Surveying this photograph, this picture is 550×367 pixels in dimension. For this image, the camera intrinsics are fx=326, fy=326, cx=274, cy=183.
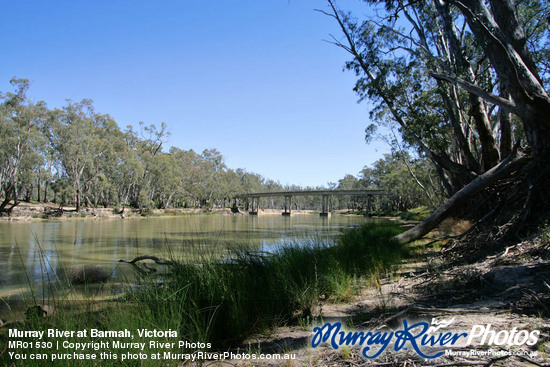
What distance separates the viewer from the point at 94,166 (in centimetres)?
4391

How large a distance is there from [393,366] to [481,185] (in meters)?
6.70

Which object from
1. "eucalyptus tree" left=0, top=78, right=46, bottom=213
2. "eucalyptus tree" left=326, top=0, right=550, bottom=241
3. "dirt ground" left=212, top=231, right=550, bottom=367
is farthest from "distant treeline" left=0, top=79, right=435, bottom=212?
"dirt ground" left=212, top=231, right=550, bottom=367

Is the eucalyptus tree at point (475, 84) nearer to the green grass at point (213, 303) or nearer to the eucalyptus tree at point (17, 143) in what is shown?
the green grass at point (213, 303)

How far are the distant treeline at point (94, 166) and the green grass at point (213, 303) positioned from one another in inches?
824

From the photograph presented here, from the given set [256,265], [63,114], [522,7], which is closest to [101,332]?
[256,265]

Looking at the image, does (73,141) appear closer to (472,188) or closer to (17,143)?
(17,143)

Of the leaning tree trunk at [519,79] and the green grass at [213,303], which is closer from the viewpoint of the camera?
the green grass at [213,303]

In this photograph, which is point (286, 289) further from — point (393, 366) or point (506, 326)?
point (506, 326)

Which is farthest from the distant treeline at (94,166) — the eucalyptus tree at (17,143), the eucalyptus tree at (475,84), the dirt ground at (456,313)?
the dirt ground at (456,313)

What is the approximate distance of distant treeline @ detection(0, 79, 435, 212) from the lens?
103ft

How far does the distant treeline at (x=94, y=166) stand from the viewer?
31516 mm

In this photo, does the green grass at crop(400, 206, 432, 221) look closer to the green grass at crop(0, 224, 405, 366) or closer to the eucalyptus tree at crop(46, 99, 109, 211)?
the green grass at crop(0, 224, 405, 366)
